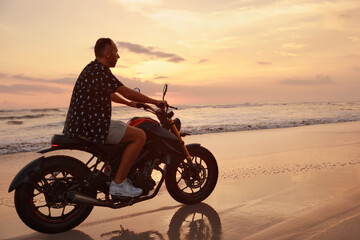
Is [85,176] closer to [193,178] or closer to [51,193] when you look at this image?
[51,193]

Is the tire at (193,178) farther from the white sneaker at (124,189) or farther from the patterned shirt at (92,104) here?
the patterned shirt at (92,104)

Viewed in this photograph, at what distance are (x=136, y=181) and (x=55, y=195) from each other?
2.99 ft

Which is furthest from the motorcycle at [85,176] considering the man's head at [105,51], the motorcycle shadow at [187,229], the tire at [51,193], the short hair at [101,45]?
the short hair at [101,45]

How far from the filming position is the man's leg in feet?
13.3

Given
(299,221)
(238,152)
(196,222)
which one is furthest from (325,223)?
(238,152)

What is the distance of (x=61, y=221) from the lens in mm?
3986

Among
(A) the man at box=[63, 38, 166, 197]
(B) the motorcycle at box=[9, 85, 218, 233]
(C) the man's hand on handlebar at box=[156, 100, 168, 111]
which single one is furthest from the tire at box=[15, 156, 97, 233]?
(C) the man's hand on handlebar at box=[156, 100, 168, 111]

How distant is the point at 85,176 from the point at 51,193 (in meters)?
0.39

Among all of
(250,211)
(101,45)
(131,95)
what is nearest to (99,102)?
(131,95)

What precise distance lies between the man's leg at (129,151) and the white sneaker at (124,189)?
55mm

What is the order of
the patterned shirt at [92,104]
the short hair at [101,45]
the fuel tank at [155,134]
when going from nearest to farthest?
the patterned shirt at [92,104] < the short hair at [101,45] < the fuel tank at [155,134]

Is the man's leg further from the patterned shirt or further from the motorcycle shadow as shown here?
the motorcycle shadow

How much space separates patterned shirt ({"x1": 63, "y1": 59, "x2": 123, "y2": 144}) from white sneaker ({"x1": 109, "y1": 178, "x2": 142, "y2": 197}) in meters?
0.56

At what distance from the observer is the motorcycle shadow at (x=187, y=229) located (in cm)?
375
